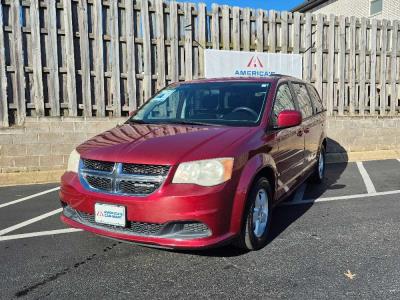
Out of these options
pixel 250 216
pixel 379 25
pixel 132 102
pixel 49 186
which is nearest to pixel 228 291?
pixel 250 216

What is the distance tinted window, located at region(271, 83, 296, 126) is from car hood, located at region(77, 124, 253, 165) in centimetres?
57

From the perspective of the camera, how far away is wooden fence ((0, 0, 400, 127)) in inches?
307

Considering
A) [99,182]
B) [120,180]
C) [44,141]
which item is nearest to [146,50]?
[44,141]

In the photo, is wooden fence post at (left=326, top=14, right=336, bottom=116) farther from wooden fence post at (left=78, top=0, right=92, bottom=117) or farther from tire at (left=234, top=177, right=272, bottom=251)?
tire at (left=234, top=177, right=272, bottom=251)

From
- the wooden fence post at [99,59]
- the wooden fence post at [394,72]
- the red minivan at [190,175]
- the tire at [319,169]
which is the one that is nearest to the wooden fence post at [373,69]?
the wooden fence post at [394,72]

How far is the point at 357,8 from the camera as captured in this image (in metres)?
18.7

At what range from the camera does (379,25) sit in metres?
10.8

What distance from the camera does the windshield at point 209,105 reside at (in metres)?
4.31

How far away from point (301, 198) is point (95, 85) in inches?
187

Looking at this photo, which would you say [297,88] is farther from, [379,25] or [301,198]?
[379,25]

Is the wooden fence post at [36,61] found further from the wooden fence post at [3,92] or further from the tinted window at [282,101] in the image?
the tinted window at [282,101]

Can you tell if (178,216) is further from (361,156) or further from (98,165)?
(361,156)

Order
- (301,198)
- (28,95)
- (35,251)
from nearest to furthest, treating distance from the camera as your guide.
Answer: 1. (35,251)
2. (301,198)
3. (28,95)

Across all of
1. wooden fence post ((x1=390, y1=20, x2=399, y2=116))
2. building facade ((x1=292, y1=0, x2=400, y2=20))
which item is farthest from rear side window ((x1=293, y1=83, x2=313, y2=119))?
building facade ((x1=292, y1=0, x2=400, y2=20))
